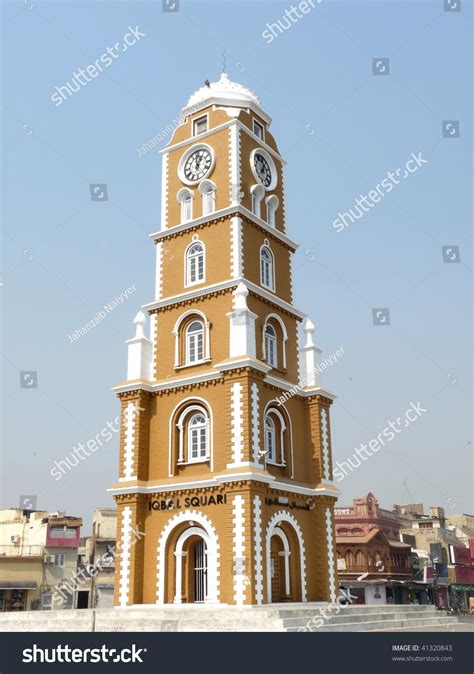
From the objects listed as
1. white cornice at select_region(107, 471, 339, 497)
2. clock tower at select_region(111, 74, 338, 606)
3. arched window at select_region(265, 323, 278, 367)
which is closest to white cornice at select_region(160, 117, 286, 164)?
clock tower at select_region(111, 74, 338, 606)

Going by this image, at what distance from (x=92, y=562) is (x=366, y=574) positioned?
23.1m

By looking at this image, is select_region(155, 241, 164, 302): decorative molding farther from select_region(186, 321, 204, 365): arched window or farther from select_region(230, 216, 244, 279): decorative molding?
select_region(230, 216, 244, 279): decorative molding

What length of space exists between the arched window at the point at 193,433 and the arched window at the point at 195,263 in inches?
225

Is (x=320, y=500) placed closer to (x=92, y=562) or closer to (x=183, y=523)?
(x=183, y=523)

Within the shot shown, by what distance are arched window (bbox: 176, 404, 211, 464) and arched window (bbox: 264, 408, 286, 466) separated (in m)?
2.44

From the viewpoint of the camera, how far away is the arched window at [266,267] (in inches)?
1188

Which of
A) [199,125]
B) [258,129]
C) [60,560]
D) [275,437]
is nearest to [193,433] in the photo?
[275,437]

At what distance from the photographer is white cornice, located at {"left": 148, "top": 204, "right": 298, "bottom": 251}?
28.7 metres

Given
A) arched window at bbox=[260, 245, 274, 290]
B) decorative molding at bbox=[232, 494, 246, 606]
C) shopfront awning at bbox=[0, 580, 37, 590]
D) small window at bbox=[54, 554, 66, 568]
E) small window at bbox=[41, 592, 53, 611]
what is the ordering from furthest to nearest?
1. small window at bbox=[54, 554, 66, 568]
2. small window at bbox=[41, 592, 53, 611]
3. shopfront awning at bbox=[0, 580, 37, 590]
4. arched window at bbox=[260, 245, 274, 290]
5. decorative molding at bbox=[232, 494, 246, 606]

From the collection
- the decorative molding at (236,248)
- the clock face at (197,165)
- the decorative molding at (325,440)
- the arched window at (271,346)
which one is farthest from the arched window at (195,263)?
the decorative molding at (325,440)

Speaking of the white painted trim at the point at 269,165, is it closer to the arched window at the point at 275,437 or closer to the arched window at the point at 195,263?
the arched window at the point at 195,263

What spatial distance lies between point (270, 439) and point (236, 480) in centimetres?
378

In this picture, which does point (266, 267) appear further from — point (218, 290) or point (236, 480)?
point (236, 480)

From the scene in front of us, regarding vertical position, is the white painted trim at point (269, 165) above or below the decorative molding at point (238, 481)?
above
